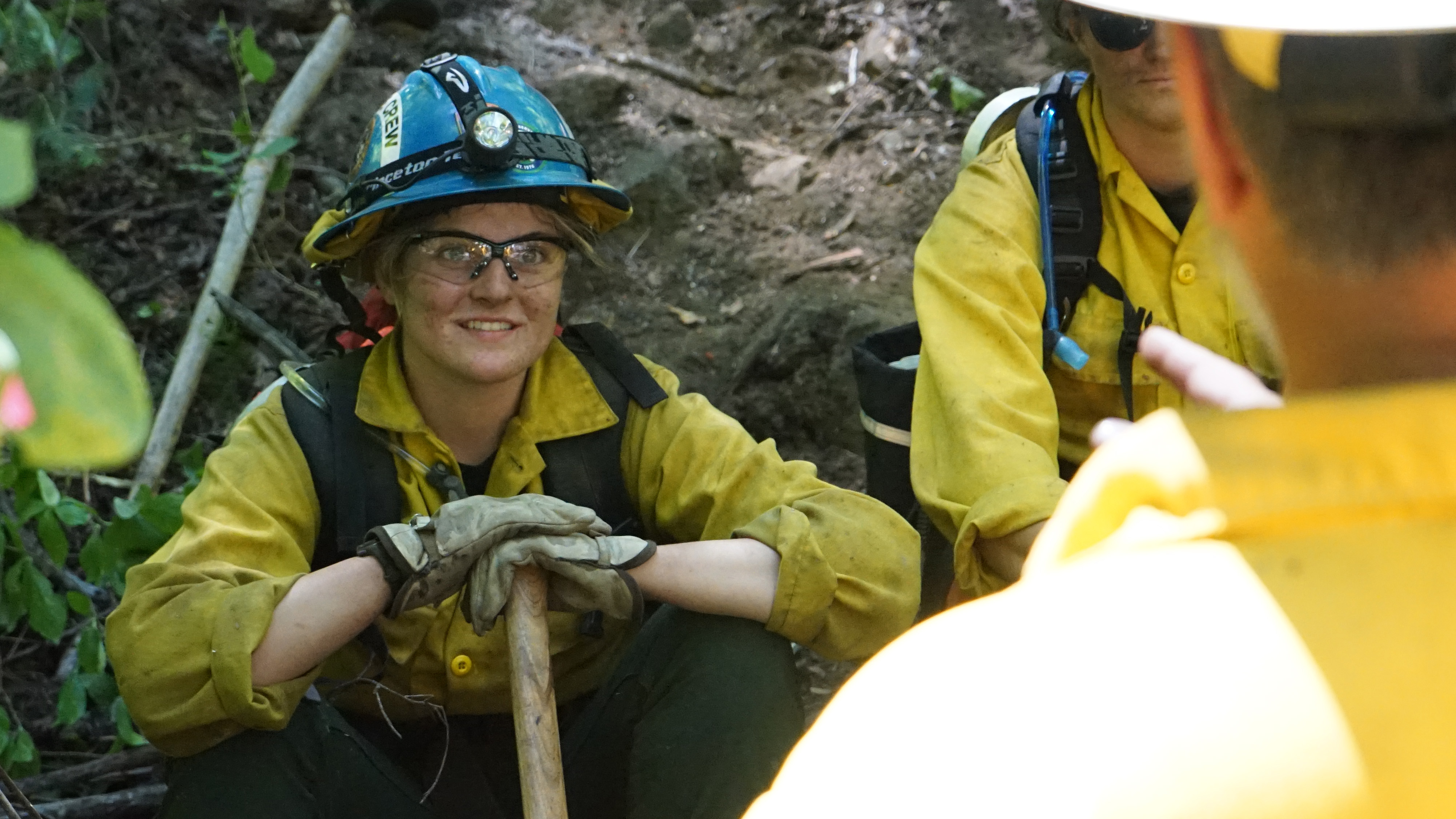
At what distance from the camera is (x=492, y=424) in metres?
2.86

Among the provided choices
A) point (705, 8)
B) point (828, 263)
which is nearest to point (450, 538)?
point (828, 263)

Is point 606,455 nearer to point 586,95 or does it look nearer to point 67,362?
point 67,362

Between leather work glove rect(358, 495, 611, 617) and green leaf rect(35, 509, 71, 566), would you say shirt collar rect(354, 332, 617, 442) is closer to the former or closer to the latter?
leather work glove rect(358, 495, 611, 617)

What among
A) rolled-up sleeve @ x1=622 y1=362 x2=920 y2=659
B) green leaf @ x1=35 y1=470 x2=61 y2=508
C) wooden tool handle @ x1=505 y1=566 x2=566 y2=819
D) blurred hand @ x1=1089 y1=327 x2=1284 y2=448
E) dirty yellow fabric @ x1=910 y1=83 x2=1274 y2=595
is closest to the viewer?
blurred hand @ x1=1089 y1=327 x2=1284 y2=448

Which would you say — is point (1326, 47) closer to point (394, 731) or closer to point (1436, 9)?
point (1436, 9)

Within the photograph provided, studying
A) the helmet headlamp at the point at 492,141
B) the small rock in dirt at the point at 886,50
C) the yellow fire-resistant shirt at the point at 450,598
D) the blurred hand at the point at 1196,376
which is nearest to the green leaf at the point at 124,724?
the yellow fire-resistant shirt at the point at 450,598

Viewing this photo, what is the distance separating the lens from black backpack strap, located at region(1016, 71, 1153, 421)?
2.82 meters

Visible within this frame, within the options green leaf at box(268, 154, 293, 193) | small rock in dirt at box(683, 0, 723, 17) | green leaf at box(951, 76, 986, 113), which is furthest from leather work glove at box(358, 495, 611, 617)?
small rock in dirt at box(683, 0, 723, 17)

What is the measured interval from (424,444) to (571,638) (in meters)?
0.46

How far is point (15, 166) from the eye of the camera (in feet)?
1.40

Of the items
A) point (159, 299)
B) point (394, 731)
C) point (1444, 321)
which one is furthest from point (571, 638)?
point (159, 299)

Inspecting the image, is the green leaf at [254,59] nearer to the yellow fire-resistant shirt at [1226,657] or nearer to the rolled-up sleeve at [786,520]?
the rolled-up sleeve at [786,520]

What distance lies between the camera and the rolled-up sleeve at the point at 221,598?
2.37 meters

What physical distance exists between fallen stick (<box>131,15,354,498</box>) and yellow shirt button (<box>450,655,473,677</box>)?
1.31 metres
